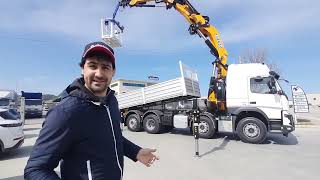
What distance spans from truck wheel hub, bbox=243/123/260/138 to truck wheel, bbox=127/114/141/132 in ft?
18.2

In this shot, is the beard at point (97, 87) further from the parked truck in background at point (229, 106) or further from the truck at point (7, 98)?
the truck at point (7, 98)

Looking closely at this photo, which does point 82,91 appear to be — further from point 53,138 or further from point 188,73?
point 188,73

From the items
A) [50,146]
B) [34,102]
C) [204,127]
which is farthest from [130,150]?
[34,102]

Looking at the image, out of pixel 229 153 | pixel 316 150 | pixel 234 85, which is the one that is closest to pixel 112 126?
pixel 229 153

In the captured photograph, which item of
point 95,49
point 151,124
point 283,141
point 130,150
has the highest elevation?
point 95,49

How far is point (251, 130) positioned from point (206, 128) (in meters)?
1.96

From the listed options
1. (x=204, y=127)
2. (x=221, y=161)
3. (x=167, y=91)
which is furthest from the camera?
(x=167, y=91)

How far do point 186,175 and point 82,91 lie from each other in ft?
19.4

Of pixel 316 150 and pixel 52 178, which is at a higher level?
pixel 52 178

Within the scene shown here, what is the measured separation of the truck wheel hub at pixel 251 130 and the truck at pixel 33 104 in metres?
26.0

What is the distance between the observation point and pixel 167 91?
15.6m

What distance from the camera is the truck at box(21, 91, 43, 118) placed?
33.2m

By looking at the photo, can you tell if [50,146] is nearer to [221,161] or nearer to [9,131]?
[221,161]

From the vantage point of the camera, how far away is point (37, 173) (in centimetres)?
182
